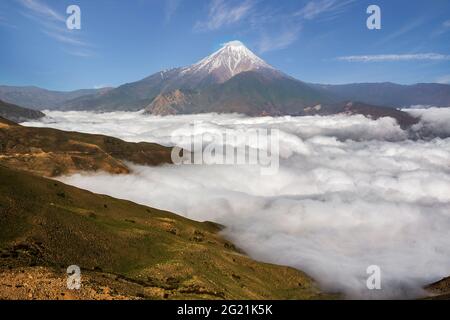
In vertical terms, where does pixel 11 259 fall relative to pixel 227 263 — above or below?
above

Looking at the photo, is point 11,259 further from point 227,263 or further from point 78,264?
point 227,263

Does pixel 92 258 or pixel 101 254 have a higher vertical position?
pixel 101 254

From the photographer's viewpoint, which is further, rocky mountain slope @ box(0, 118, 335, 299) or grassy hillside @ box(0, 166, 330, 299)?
grassy hillside @ box(0, 166, 330, 299)

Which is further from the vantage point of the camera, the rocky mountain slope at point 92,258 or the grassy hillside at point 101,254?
the grassy hillside at point 101,254

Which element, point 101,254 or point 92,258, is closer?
point 92,258

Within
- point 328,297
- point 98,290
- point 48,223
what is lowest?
point 328,297
